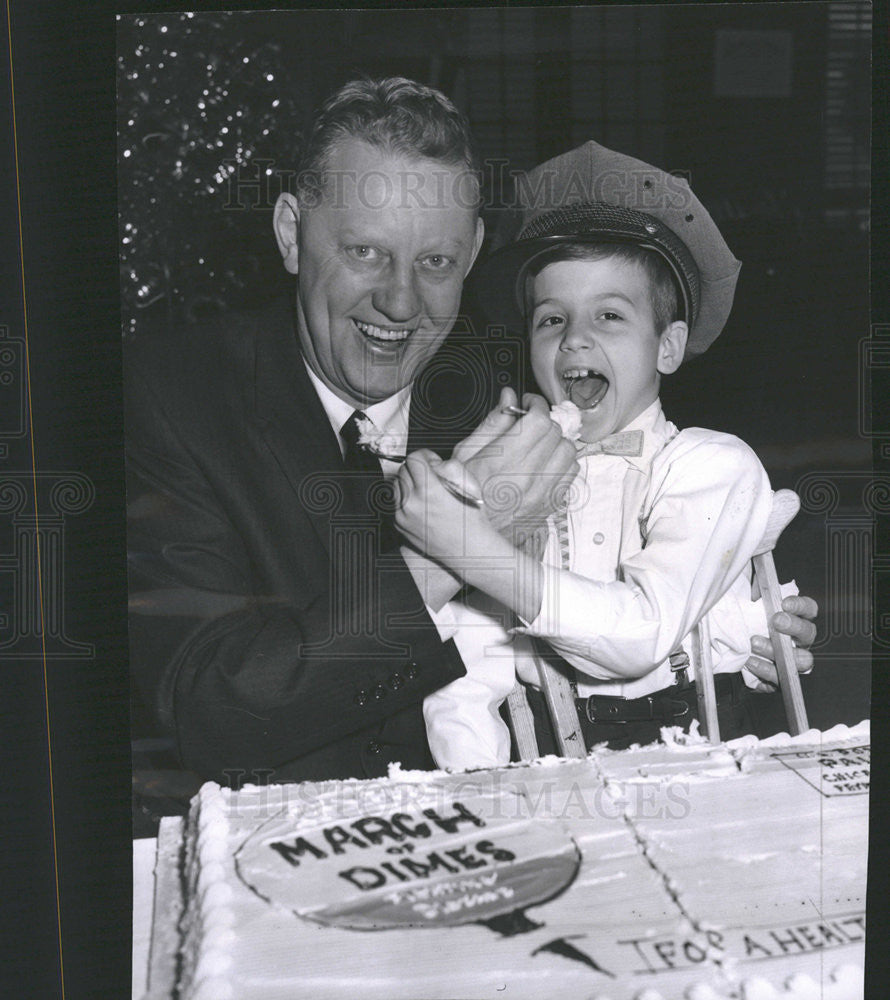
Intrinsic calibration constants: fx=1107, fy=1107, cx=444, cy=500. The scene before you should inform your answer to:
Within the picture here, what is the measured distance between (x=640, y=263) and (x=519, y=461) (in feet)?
1.20

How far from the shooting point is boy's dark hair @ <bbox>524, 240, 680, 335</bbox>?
5.74ft

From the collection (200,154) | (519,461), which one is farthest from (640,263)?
(200,154)

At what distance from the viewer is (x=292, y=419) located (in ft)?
5.89

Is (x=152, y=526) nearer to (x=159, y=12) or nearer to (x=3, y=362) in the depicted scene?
(x=3, y=362)

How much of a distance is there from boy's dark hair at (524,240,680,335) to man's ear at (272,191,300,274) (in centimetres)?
37

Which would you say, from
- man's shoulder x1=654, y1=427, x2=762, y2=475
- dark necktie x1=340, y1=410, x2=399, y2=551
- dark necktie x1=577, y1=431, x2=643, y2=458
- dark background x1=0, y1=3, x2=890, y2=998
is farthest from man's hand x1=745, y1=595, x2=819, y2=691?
dark necktie x1=340, y1=410, x2=399, y2=551

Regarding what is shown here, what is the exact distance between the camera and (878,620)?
196cm

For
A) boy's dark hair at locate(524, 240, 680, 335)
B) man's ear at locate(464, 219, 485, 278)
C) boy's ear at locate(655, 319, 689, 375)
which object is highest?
man's ear at locate(464, 219, 485, 278)

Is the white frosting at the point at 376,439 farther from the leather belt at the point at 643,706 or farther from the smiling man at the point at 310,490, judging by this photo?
the leather belt at the point at 643,706

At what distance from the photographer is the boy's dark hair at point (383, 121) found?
174 cm

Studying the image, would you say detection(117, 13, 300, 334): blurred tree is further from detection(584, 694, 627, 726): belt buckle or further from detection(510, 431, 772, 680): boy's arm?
detection(584, 694, 627, 726): belt buckle

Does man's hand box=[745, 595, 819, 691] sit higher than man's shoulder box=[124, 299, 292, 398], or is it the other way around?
man's shoulder box=[124, 299, 292, 398]

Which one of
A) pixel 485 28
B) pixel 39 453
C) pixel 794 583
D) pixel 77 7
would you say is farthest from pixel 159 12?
pixel 794 583

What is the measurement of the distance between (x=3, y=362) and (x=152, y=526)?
1.26 ft
